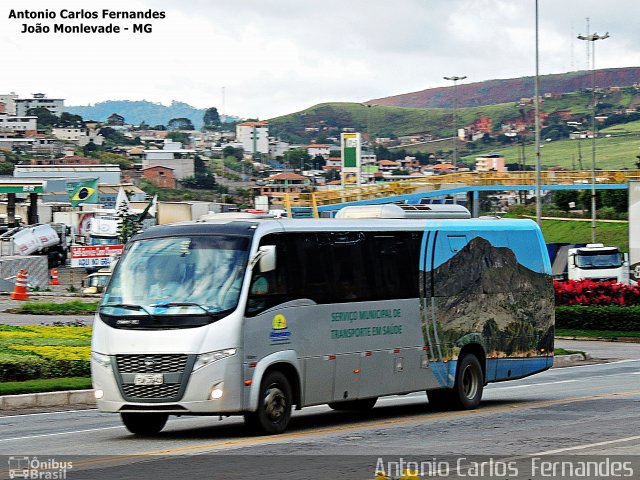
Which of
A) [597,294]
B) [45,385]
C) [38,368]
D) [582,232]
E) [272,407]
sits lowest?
[597,294]

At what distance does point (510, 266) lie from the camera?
19969mm

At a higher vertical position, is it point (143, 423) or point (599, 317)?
point (143, 423)

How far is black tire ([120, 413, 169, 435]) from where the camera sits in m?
14.6

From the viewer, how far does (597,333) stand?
43.9 m

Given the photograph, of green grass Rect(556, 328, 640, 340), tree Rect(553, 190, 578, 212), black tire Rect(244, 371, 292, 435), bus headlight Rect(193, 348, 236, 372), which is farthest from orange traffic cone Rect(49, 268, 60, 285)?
tree Rect(553, 190, 578, 212)

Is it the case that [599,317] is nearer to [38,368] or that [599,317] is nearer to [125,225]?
[38,368]

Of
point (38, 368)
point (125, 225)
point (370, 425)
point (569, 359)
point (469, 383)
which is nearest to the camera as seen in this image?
point (370, 425)

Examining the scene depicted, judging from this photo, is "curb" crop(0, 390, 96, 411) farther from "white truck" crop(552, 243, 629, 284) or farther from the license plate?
"white truck" crop(552, 243, 629, 284)

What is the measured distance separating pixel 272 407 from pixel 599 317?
105 feet

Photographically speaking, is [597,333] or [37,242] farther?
[37,242]

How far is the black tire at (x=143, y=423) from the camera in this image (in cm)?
1465

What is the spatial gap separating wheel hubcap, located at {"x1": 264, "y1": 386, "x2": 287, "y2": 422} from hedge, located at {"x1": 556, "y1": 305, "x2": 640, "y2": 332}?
103 feet

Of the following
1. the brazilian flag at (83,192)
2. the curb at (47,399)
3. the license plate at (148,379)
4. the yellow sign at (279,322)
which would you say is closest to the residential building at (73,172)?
the brazilian flag at (83,192)

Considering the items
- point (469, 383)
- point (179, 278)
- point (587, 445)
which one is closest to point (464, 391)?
point (469, 383)
